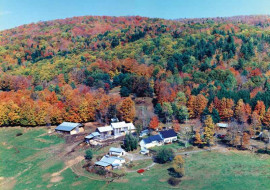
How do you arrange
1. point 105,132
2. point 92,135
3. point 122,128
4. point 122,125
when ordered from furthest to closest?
point 122,125, point 122,128, point 105,132, point 92,135

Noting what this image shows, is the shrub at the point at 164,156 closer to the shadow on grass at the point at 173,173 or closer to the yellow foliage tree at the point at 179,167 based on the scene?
the shadow on grass at the point at 173,173

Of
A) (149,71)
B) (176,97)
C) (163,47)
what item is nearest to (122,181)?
(176,97)

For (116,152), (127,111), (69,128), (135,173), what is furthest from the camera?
(127,111)

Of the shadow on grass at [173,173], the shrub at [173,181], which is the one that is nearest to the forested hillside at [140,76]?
the shadow on grass at [173,173]

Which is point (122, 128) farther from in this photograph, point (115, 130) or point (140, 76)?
point (140, 76)

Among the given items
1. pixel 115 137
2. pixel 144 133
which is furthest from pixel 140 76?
pixel 115 137
